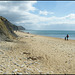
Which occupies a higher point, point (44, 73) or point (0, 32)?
point (0, 32)

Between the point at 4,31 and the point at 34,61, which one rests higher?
the point at 4,31

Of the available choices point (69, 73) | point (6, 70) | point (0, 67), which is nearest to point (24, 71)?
point (6, 70)

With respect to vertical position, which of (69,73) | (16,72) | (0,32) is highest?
(0,32)

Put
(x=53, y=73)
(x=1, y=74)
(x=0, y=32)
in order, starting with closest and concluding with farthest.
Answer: (x=1, y=74) → (x=53, y=73) → (x=0, y=32)

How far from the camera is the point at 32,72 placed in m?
4.73

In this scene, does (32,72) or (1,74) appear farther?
(32,72)

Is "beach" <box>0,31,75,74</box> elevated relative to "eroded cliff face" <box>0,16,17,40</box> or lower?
lower

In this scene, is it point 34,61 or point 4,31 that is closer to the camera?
point 34,61

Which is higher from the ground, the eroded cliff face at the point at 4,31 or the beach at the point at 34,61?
the eroded cliff face at the point at 4,31

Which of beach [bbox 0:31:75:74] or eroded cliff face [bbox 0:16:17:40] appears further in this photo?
eroded cliff face [bbox 0:16:17:40]

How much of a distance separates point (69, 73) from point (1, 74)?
4.36m

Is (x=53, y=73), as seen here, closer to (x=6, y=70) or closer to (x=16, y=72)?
(x=16, y=72)

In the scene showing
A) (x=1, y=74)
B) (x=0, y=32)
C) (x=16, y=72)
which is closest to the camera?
(x=1, y=74)

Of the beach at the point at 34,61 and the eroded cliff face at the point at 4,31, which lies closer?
the beach at the point at 34,61
